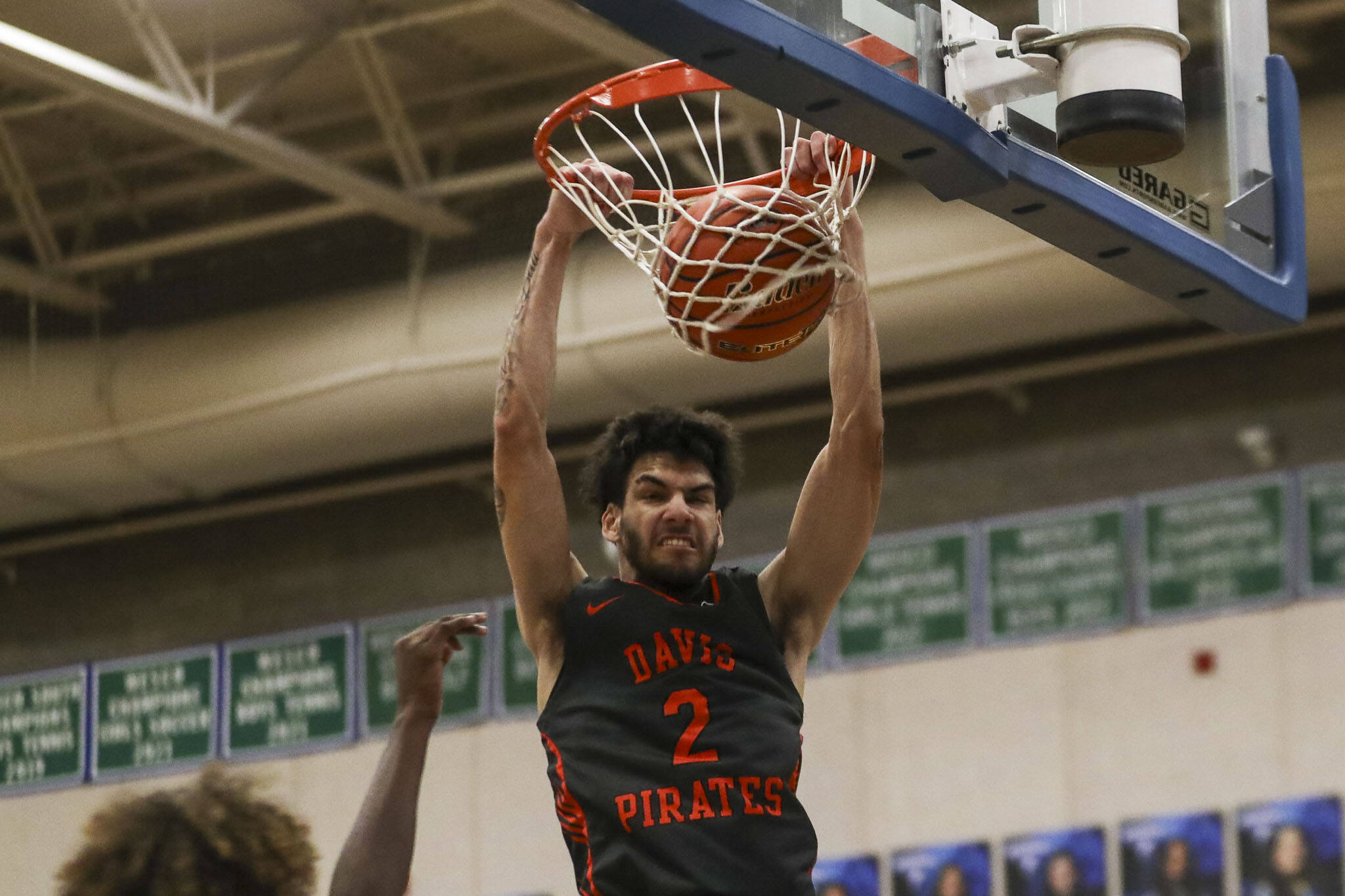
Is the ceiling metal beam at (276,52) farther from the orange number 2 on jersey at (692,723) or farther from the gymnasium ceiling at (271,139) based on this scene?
the orange number 2 on jersey at (692,723)

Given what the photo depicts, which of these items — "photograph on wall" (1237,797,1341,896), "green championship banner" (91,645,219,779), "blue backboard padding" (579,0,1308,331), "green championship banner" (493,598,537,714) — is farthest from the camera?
"green championship banner" (91,645,219,779)

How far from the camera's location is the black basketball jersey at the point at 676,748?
3393 millimetres

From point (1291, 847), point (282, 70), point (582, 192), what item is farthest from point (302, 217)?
point (582, 192)

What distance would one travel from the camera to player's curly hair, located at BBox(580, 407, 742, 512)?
3906mm

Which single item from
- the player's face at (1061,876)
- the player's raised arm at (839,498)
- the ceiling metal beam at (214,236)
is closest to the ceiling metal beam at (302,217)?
the ceiling metal beam at (214,236)

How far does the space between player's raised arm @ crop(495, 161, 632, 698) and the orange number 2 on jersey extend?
29 cm

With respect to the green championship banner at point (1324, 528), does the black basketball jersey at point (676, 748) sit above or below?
below

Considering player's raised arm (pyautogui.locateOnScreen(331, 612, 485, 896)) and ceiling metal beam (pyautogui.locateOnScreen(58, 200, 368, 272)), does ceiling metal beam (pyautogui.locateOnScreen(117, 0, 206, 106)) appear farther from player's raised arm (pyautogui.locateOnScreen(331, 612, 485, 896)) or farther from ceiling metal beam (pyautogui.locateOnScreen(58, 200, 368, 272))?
player's raised arm (pyautogui.locateOnScreen(331, 612, 485, 896))

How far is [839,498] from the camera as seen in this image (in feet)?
12.8

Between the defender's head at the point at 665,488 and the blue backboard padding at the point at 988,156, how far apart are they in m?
0.85

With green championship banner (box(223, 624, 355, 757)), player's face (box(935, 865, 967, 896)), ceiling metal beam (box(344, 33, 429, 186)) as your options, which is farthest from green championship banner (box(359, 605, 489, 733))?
player's face (box(935, 865, 967, 896))

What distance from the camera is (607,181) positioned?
12.7ft

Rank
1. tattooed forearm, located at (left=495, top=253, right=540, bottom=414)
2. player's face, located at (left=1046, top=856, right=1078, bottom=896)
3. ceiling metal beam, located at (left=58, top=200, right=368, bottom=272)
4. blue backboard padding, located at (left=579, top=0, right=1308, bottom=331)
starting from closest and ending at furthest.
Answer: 1. blue backboard padding, located at (left=579, top=0, right=1308, bottom=331)
2. tattooed forearm, located at (left=495, top=253, right=540, bottom=414)
3. player's face, located at (left=1046, top=856, right=1078, bottom=896)
4. ceiling metal beam, located at (left=58, top=200, right=368, bottom=272)

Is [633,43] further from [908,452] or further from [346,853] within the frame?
[346,853]
